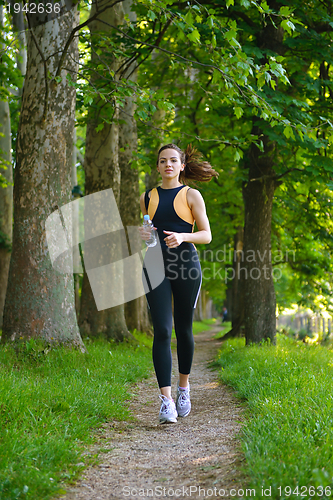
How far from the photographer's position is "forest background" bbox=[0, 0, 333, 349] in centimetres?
552

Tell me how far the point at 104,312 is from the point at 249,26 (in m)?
6.01

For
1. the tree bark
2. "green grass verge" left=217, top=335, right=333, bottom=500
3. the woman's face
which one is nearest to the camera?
"green grass verge" left=217, top=335, right=333, bottom=500

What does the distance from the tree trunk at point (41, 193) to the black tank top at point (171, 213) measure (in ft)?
7.07

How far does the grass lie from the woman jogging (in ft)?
1.88

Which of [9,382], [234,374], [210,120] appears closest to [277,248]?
[210,120]

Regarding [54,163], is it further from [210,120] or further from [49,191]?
[210,120]

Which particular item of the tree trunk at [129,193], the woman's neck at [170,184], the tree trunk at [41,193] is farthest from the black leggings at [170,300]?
the tree trunk at [129,193]

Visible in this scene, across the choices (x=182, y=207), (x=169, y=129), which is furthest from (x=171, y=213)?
(x=169, y=129)

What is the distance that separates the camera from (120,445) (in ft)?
10.8

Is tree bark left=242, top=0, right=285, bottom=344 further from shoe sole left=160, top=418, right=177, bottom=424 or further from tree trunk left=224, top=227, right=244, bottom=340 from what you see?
shoe sole left=160, top=418, right=177, bottom=424

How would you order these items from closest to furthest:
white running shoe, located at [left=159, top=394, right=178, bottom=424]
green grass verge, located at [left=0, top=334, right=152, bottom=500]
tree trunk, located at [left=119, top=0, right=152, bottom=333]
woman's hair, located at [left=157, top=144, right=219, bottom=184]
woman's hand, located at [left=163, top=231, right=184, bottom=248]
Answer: green grass verge, located at [left=0, top=334, right=152, bottom=500]
woman's hand, located at [left=163, top=231, right=184, bottom=248]
white running shoe, located at [left=159, top=394, right=178, bottom=424]
woman's hair, located at [left=157, top=144, right=219, bottom=184]
tree trunk, located at [left=119, top=0, right=152, bottom=333]

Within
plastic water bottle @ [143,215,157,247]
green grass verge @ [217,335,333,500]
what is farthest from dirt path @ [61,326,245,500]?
plastic water bottle @ [143,215,157,247]

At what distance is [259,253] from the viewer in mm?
8680

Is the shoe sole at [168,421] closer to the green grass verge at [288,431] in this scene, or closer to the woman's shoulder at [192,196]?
the green grass verge at [288,431]
